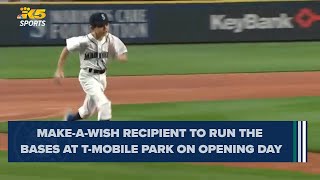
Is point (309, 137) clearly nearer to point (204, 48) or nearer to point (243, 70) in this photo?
point (243, 70)

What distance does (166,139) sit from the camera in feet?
Result: 29.9

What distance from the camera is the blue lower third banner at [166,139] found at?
29.8 ft

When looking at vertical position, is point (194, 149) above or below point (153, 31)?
below

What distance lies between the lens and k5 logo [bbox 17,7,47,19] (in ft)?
94.0

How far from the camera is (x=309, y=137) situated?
13.4 meters

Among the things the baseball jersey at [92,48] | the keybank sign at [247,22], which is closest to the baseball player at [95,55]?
the baseball jersey at [92,48]

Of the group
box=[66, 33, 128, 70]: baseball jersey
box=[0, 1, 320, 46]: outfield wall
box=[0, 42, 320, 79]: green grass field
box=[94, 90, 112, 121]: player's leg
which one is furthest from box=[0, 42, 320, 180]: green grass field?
box=[66, 33, 128, 70]: baseball jersey

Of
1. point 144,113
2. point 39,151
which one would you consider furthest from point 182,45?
point 39,151

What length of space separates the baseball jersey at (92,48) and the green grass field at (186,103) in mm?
1708

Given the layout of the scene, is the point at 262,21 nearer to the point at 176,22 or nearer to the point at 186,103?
the point at 176,22

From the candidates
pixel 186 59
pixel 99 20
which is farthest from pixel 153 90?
pixel 99 20

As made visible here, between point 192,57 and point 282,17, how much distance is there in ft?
14.0

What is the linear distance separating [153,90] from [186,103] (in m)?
2.64

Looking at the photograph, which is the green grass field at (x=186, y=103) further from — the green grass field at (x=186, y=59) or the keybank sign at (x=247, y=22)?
the keybank sign at (x=247, y=22)
